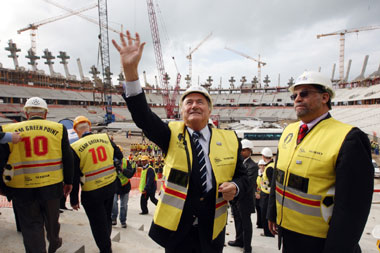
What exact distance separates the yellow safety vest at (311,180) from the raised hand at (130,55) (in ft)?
4.91

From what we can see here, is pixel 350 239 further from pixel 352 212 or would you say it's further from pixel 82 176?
pixel 82 176

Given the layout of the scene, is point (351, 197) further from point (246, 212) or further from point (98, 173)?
point (98, 173)

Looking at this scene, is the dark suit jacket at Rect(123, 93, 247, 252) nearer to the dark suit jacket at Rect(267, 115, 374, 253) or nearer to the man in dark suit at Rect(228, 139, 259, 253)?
the dark suit jacket at Rect(267, 115, 374, 253)

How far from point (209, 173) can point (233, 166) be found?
0.25m

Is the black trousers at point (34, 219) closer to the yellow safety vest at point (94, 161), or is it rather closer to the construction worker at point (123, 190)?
the yellow safety vest at point (94, 161)

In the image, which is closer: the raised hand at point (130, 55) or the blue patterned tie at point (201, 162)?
the raised hand at point (130, 55)

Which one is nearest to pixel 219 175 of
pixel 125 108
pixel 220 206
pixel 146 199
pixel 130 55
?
pixel 220 206

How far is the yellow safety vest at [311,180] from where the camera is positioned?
150 centimetres

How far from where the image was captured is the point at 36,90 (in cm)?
3931

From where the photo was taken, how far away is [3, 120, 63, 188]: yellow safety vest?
7.04 feet

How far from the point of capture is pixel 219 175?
161 centimetres

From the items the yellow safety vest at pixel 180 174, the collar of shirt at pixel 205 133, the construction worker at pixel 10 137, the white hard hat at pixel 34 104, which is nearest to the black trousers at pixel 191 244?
the yellow safety vest at pixel 180 174

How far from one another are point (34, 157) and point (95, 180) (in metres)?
0.79

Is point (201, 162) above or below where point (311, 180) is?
above
